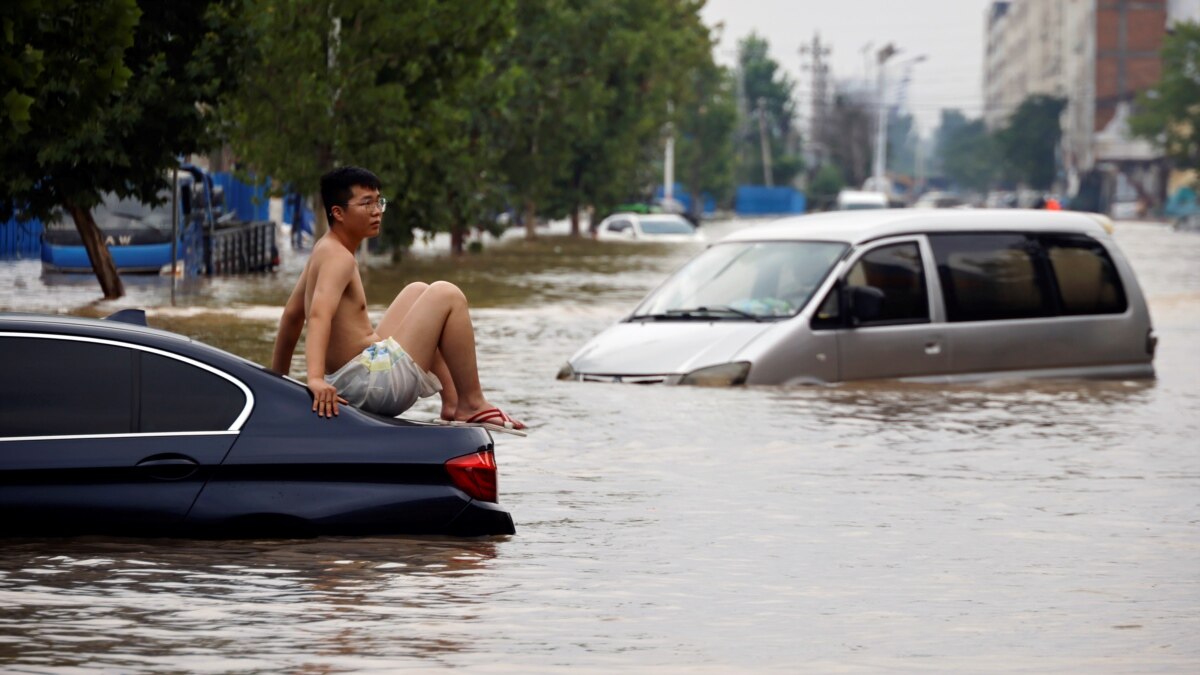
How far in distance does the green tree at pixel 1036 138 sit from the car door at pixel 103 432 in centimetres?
15452

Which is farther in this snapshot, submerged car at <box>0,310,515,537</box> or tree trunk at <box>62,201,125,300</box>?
tree trunk at <box>62,201,125,300</box>

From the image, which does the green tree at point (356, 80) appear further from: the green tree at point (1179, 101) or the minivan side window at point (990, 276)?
the green tree at point (1179, 101)

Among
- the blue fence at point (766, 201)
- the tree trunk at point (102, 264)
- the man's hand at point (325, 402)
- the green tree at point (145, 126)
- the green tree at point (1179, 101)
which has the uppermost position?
the green tree at point (1179, 101)

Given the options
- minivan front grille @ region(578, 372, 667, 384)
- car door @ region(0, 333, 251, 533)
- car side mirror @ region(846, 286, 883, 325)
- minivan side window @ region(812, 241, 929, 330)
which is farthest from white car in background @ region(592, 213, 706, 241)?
car door @ region(0, 333, 251, 533)

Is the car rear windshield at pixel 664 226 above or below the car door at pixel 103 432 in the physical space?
below

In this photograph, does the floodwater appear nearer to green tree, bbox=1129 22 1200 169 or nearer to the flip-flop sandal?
the flip-flop sandal

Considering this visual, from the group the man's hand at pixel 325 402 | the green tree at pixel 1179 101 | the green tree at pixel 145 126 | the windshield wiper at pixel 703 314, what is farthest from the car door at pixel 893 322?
the green tree at pixel 1179 101

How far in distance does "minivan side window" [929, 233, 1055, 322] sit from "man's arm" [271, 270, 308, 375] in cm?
774

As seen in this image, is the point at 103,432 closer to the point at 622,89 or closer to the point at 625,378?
the point at 625,378

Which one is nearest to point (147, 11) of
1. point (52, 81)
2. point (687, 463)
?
point (52, 81)

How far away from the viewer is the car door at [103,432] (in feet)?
27.1

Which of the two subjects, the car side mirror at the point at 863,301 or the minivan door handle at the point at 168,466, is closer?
the minivan door handle at the point at 168,466

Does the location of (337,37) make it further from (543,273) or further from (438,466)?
(438,466)

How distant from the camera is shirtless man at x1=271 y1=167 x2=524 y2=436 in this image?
9.64 metres
